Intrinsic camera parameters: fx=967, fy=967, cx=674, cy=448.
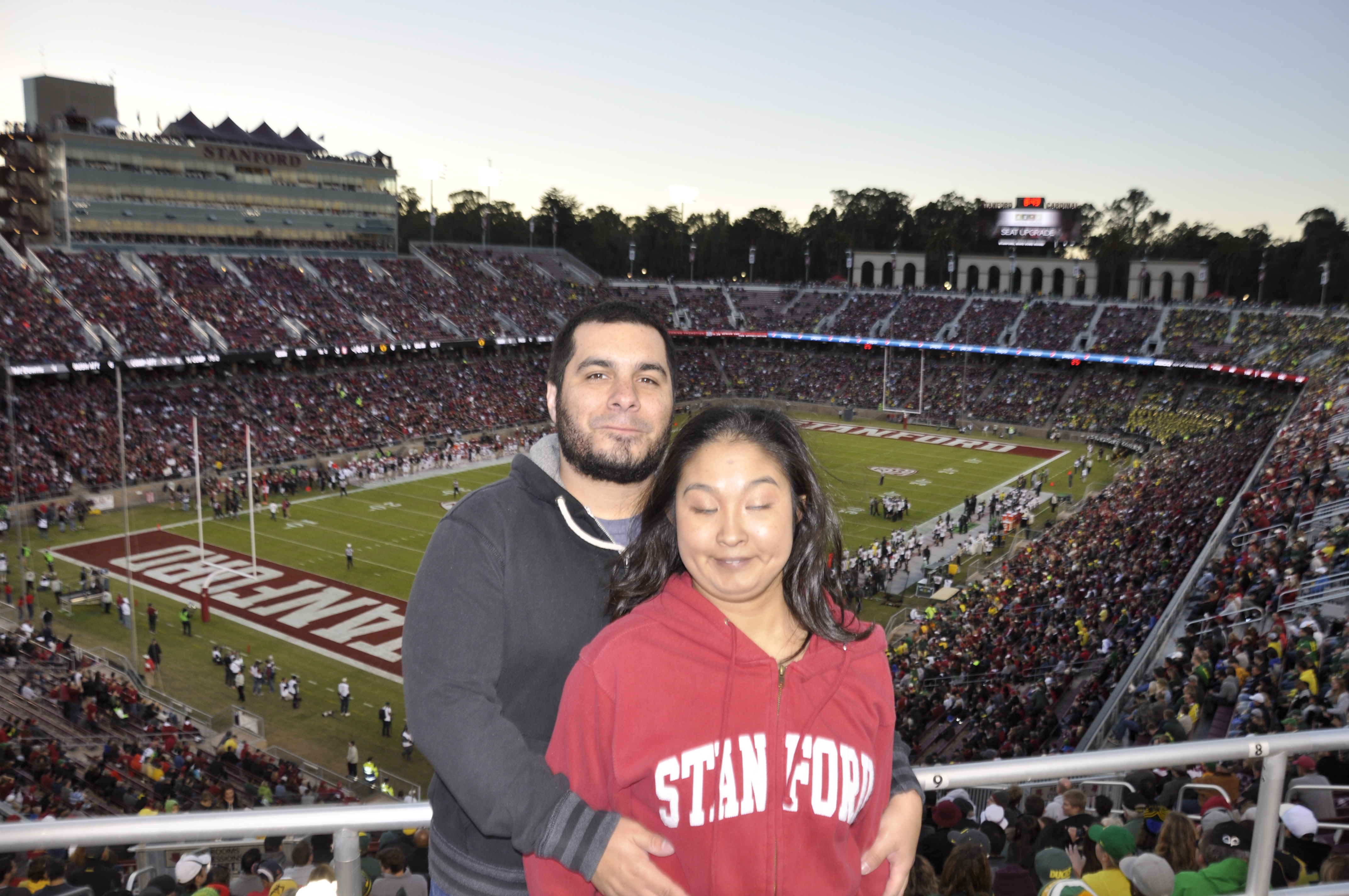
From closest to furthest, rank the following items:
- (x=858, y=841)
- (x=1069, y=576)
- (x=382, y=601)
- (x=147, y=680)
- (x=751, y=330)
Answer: (x=858, y=841) → (x=147, y=680) → (x=1069, y=576) → (x=382, y=601) → (x=751, y=330)

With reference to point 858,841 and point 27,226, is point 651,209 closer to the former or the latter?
point 27,226

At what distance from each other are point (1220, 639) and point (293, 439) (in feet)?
113

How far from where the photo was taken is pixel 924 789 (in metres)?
2.33

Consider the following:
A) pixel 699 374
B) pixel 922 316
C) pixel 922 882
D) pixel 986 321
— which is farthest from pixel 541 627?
pixel 922 316

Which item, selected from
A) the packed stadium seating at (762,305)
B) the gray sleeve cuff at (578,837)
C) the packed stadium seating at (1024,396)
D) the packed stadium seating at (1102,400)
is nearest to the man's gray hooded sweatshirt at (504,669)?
the gray sleeve cuff at (578,837)

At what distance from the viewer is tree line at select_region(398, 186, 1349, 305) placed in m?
83.2

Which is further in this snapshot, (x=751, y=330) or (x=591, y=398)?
(x=751, y=330)

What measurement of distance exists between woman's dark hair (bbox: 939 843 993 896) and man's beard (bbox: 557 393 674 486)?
2266mm

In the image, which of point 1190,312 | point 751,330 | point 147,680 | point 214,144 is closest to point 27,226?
point 214,144

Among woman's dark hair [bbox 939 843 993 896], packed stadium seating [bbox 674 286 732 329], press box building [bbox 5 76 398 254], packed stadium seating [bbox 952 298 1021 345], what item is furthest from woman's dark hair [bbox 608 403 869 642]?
packed stadium seating [bbox 674 286 732 329]

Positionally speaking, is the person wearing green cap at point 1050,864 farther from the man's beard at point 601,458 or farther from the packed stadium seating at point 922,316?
the packed stadium seating at point 922,316

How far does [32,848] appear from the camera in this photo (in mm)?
1848

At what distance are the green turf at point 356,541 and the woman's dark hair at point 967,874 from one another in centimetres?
157

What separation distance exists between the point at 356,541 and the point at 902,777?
2803cm
